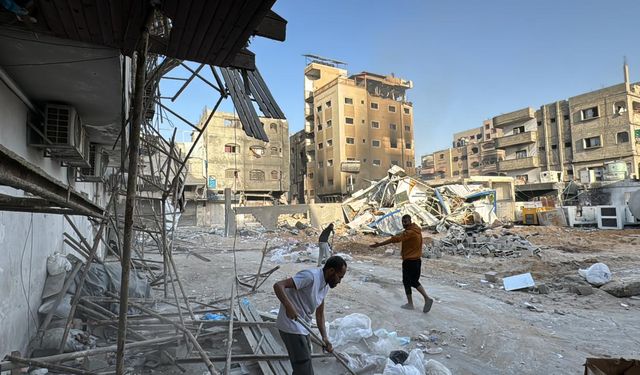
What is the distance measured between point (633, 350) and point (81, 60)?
7.32 metres

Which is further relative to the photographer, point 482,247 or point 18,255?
point 482,247

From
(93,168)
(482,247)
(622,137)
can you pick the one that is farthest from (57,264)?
(622,137)

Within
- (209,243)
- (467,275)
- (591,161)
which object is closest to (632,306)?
(467,275)

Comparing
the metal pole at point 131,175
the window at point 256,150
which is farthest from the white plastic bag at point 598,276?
the window at point 256,150

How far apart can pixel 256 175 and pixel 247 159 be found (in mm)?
2136

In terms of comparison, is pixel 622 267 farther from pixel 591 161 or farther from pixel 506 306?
pixel 591 161

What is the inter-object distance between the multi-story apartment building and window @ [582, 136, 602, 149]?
32.0m

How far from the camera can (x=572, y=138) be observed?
3791 centimetres

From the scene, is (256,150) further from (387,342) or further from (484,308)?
(387,342)

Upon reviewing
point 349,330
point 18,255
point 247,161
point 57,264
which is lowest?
point 349,330

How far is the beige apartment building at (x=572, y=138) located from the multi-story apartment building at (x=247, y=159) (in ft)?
85.5

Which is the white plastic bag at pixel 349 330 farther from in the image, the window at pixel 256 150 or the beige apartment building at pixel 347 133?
the window at pixel 256 150

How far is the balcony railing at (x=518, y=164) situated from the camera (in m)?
39.7

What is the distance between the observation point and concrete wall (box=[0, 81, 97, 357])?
368 cm
